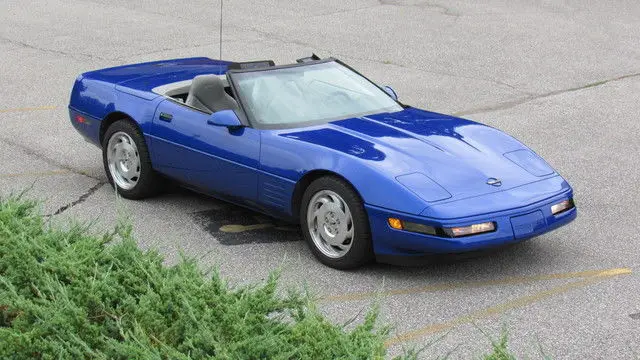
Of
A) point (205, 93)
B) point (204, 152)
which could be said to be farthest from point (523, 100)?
point (204, 152)

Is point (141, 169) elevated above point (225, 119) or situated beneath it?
situated beneath

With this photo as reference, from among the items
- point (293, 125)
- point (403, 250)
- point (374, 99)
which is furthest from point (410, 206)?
point (374, 99)

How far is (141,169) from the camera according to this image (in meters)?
8.50

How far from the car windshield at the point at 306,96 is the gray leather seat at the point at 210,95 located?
42cm

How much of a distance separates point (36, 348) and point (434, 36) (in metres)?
13.7

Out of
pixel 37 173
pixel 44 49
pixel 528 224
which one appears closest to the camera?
pixel 528 224

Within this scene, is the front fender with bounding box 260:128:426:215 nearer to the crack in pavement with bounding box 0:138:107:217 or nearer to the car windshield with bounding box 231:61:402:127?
the car windshield with bounding box 231:61:402:127

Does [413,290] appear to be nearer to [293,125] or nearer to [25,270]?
[293,125]

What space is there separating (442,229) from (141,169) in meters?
2.88

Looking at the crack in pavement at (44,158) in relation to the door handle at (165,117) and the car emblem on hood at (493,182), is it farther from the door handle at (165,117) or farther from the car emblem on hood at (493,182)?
the car emblem on hood at (493,182)

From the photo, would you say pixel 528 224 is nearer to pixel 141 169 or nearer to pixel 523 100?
pixel 141 169

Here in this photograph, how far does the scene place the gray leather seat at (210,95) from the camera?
8.33 meters

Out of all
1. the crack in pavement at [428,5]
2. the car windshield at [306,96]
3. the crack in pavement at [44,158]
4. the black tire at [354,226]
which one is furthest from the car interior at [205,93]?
the crack in pavement at [428,5]

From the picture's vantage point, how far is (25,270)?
178 inches
